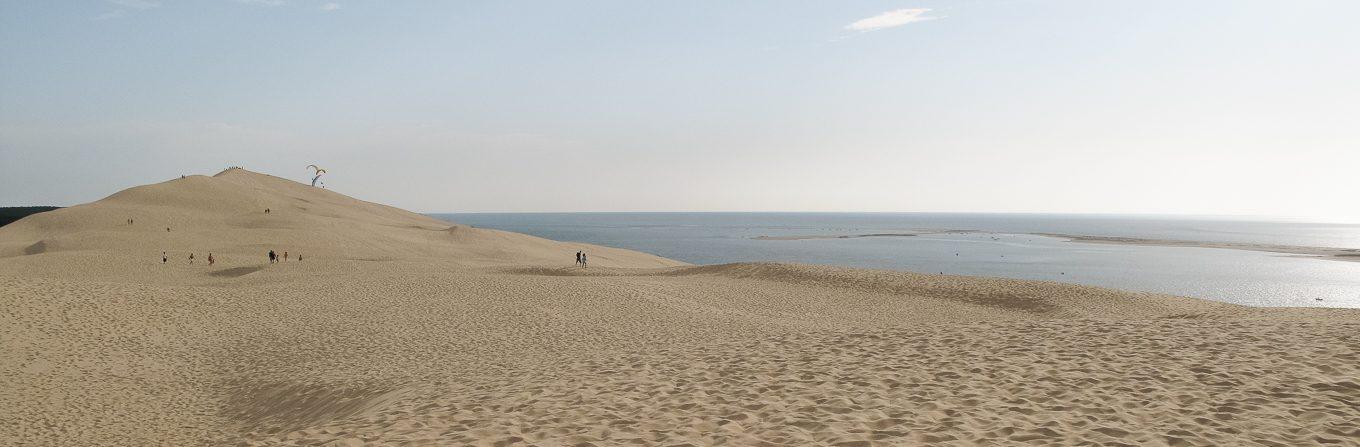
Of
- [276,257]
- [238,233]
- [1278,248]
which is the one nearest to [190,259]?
[276,257]

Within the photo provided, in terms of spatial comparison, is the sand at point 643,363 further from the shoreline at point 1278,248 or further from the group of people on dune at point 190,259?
the shoreline at point 1278,248

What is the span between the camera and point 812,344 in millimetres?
13508

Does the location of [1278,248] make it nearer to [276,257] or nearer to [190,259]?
[276,257]

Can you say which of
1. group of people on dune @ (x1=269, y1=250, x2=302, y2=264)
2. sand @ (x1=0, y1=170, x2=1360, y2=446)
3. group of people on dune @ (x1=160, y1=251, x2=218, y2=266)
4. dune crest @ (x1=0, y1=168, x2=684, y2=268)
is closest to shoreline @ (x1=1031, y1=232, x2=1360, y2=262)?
sand @ (x1=0, y1=170, x2=1360, y2=446)

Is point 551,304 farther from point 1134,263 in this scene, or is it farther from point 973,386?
point 1134,263

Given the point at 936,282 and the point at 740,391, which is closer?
the point at 740,391

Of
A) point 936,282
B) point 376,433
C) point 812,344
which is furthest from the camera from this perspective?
point 936,282

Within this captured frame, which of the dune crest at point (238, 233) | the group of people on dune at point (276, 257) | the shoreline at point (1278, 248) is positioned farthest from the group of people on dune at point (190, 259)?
the shoreline at point (1278, 248)

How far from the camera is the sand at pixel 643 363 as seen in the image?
841cm

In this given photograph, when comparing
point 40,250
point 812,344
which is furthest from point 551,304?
point 40,250

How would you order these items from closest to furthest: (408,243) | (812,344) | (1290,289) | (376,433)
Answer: (376,433) → (812,344) → (408,243) → (1290,289)

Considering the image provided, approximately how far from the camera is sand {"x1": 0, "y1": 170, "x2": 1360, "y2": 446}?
841 centimetres

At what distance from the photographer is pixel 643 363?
12.7 meters

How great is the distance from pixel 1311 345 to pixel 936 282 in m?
22.3
